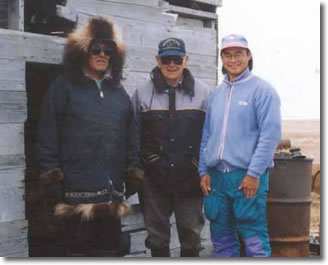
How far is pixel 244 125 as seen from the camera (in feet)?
11.7

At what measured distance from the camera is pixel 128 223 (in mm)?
4266

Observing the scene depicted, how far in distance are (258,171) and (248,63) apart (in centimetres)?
67

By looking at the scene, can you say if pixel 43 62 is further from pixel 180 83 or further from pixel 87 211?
pixel 87 211

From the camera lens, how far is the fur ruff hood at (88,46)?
3.60 m

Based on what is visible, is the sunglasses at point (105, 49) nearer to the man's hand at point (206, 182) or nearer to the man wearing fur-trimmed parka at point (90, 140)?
the man wearing fur-trimmed parka at point (90, 140)

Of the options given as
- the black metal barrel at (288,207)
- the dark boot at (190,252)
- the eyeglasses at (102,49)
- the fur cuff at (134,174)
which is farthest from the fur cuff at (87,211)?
the black metal barrel at (288,207)

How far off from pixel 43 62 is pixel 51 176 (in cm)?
79

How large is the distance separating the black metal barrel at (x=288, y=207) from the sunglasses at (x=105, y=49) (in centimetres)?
158

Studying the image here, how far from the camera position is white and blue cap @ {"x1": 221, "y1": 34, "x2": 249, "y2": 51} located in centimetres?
362

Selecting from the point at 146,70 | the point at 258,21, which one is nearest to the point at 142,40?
the point at 146,70

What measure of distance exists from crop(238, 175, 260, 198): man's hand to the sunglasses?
1.09 metres

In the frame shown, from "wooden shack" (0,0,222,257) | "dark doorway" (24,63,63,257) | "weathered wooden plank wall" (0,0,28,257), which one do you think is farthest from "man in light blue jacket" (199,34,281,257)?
"dark doorway" (24,63,63,257)

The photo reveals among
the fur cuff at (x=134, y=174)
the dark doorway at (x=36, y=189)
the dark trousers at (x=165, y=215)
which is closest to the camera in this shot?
the fur cuff at (x=134, y=174)

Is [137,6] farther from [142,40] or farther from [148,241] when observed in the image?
[148,241]
